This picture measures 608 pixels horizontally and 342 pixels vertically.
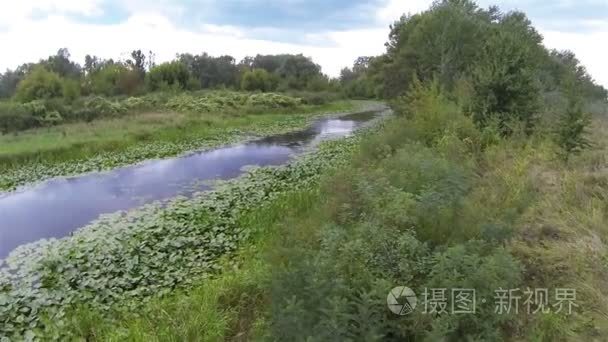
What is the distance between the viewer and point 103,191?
11.0 m

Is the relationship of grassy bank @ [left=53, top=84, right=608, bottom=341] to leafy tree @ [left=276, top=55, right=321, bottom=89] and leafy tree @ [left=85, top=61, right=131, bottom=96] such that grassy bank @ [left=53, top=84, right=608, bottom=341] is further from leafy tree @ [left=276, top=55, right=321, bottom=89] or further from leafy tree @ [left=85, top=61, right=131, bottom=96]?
leafy tree @ [left=276, top=55, right=321, bottom=89]

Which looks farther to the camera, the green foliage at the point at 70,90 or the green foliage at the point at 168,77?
the green foliage at the point at 168,77

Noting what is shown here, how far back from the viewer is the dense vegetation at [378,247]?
320 centimetres

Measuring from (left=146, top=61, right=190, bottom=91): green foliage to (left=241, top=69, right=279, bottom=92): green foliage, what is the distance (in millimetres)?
7433

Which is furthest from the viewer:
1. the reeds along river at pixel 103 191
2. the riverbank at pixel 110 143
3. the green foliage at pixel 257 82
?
the green foliage at pixel 257 82

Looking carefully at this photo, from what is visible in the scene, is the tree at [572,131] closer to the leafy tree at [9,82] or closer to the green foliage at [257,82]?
the green foliage at [257,82]

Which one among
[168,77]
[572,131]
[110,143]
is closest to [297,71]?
[168,77]

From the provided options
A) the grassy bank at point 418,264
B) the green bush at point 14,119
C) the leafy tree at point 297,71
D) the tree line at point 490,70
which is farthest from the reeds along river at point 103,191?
the leafy tree at point 297,71

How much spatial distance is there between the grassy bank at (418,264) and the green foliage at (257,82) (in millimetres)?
45047

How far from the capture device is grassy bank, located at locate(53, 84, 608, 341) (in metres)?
3.11

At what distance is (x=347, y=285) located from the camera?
334 centimetres

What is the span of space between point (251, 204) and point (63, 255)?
3.72 meters

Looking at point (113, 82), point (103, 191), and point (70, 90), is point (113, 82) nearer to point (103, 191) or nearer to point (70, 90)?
point (70, 90)

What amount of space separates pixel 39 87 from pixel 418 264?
3897 centimetres
